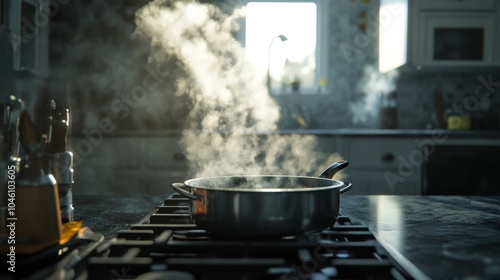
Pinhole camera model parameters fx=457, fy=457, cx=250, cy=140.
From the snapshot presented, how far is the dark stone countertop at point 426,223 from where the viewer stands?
582 millimetres

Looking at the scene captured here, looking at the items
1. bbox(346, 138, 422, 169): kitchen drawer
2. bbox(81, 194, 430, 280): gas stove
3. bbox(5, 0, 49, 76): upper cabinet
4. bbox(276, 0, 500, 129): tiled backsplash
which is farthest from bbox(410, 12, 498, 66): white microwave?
bbox(81, 194, 430, 280): gas stove

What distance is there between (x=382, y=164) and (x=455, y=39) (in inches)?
42.5

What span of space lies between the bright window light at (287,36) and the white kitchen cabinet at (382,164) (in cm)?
104

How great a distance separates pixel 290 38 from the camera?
152 inches

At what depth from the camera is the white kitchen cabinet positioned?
Answer: 2.92 metres

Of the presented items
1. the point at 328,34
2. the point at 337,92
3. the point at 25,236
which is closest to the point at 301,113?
the point at 337,92

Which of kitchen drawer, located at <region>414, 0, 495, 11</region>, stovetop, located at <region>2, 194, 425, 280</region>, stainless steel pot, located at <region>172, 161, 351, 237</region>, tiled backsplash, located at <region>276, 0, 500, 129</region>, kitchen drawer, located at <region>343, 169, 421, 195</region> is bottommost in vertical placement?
kitchen drawer, located at <region>343, 169, 421, 195</region>

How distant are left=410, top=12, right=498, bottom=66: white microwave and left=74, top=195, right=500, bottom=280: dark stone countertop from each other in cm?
228

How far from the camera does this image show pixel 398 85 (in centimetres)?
Answer: 376

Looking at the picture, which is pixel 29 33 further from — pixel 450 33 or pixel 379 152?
pixel 450 33

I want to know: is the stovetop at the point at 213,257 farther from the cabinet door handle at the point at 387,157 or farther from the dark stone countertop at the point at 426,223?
the cabinet door handle at the point at 387,157

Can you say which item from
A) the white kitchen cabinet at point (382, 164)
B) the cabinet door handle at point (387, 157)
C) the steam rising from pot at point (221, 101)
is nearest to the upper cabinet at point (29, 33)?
the steam rising from pot at point (221, 101)

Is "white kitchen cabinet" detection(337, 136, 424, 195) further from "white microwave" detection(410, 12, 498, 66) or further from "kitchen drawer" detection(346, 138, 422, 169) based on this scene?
"white microwave" detection(410, 12, 498, 66)

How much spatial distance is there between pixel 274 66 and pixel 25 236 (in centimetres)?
321
